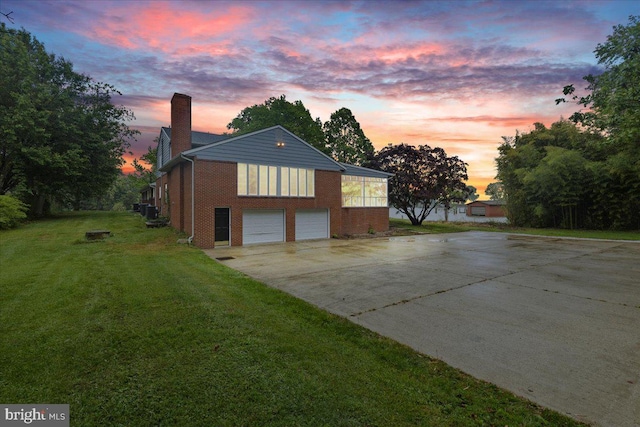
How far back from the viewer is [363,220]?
58.9 ft

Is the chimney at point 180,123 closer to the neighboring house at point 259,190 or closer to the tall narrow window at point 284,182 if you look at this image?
the neighboring house at point 259,190

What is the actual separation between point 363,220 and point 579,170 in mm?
14103

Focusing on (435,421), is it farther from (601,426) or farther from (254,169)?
(254,169)

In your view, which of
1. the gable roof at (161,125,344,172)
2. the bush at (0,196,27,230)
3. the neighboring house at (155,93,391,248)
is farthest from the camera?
the bush at (0,196,27,230)

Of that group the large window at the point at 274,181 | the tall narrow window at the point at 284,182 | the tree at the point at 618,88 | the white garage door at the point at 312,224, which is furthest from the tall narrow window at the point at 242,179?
the tree at the point at 618,88

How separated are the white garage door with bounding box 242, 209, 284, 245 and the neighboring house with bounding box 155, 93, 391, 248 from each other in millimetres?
45

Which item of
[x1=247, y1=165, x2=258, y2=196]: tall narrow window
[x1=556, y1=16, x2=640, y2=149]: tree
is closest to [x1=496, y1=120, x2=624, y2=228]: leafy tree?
[x1=556, y1=16, x2=640, y2=149]: tree

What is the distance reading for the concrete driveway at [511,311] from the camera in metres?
2.68

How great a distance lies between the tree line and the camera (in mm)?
10438

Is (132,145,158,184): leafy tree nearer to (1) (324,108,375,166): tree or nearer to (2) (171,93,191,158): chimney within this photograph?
(1) (324,108,375,166): tree

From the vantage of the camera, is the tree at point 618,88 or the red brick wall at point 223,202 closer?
the tree at point 618,88

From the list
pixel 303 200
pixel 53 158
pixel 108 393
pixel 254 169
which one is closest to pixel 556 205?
pixel 303 200

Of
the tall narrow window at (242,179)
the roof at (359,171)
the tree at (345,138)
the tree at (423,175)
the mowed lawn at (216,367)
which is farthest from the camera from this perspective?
the tree at (345,138)

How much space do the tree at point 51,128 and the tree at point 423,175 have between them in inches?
837
